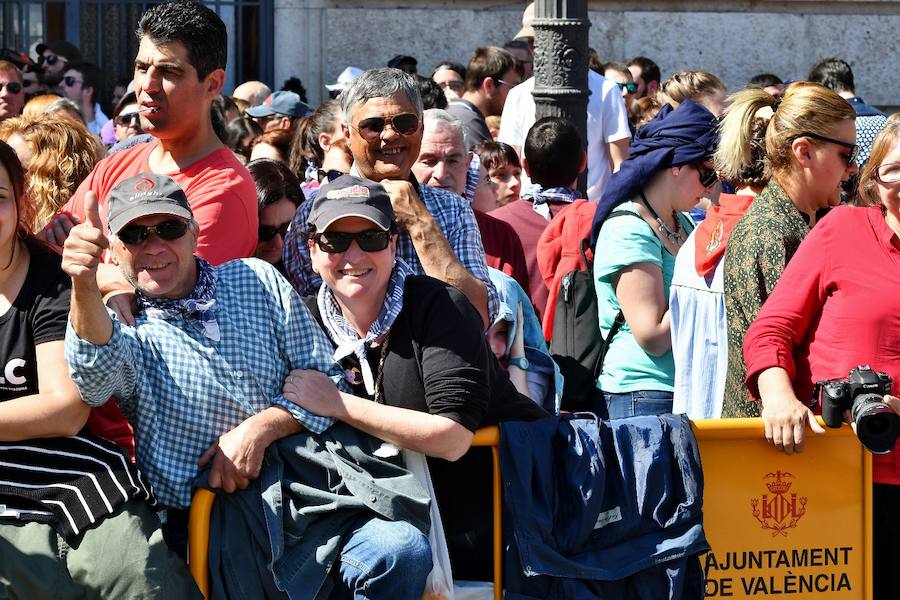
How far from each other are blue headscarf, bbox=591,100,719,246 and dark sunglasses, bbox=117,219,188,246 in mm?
1937

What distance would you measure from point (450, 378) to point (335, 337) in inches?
14.3

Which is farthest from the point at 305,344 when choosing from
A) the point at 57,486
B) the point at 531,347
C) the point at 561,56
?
the point at 561,56

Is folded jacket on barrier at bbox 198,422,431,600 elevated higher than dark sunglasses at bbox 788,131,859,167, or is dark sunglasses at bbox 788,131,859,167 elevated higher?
dark sunglasses at bbox 788,131,859,167

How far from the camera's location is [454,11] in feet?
43.9

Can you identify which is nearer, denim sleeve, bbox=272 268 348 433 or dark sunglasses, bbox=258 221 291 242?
denim sleeve, bbox=272 268 348 433

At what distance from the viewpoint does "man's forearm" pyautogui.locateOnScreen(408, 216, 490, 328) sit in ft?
13.9

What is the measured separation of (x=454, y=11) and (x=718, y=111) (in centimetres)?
484

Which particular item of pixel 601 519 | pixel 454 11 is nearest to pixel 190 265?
pixel 601 519

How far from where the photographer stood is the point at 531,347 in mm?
4797

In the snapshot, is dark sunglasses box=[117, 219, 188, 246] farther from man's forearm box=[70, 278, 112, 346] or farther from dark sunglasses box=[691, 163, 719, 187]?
dark sunglasses box=[691, 163, 719, 187]

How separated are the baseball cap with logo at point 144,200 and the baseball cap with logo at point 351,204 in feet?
1.16

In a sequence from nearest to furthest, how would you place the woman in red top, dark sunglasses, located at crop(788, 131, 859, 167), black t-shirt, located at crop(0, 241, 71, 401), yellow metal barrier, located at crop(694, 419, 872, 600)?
black t-shirt, located at crop(0, 241, 71, 401) → the woman in red top → yellow metal barrier, located at crop(694, 419, 872, 600) → dark sunglasses, located at crop(788, 131, 859, 167)

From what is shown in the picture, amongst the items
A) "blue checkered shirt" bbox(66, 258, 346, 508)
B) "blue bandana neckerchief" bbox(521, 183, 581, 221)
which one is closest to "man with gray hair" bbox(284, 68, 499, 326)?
"blue checkered shirt" bbox(66, 258, 346, 508)

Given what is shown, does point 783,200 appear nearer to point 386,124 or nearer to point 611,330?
point 611,330
